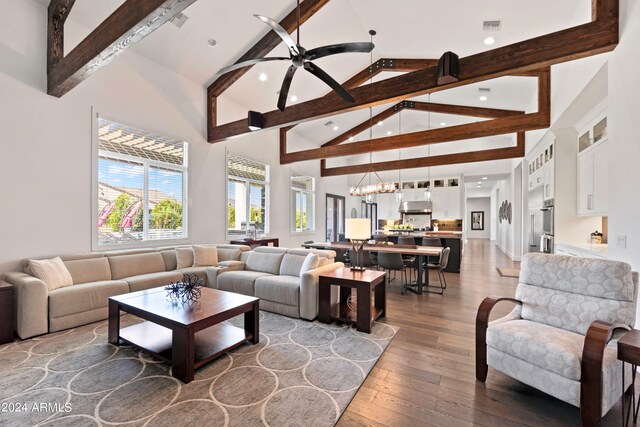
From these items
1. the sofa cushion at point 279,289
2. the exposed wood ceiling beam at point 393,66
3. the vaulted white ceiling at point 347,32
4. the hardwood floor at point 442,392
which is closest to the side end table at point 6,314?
the sofa cushion at point 279,289

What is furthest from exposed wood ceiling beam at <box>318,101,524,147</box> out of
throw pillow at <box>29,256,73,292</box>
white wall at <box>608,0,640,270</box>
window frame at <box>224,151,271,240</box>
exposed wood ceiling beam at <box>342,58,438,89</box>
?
throw pillow at <box>29,256,73,292</box>

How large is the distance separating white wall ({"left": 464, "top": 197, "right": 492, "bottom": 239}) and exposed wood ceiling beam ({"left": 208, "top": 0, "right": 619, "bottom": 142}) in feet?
52.3

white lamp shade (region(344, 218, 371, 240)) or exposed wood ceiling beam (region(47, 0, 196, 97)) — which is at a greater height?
exposed wood ceiling beam (region(47, 0, 196, 97))

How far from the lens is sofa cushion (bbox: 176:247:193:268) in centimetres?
496

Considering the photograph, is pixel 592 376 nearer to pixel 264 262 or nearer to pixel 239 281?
pixel 239 281

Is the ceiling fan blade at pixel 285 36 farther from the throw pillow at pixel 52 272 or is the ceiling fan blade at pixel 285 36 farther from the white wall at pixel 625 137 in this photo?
the throw pillow at pixel 52 272

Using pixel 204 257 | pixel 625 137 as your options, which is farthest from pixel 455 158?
pixel 204 257

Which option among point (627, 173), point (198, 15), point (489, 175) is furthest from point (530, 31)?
point (489, 175)

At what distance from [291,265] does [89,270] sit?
283 cm

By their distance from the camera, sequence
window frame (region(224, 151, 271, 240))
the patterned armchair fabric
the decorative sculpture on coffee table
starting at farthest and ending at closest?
window frame (region(224, 151, 271, 240)), the decorative sculpture on coffee table, the patterned armchair fabric

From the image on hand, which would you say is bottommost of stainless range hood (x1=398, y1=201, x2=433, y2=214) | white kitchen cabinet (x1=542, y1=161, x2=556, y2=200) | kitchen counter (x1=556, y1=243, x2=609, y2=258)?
kitchen counter (x1=556, y1=243, x2=609, y2=258)

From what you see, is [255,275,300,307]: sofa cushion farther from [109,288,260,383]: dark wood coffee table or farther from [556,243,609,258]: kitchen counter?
[556,243,609,258]: kitchen counter

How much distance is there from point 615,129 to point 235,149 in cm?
650

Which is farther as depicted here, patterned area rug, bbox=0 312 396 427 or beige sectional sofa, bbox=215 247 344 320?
beige sectional sofa, bbox=215 247 344 320
